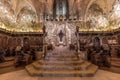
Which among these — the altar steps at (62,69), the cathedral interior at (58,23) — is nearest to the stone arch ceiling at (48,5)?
the cathedral interior at (58,23)

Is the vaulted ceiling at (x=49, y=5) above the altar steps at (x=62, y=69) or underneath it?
above

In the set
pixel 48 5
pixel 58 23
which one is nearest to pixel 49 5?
pixel 48 5

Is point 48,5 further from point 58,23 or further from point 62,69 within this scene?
point 62,69

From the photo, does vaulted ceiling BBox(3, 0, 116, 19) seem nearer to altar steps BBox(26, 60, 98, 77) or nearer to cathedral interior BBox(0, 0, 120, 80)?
cathedral interior BBox(0, 0, 120, 80)

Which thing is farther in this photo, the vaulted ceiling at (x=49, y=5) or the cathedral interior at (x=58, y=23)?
the vaulted ceiling at (x=49, y=5)

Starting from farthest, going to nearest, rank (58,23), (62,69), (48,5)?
(48,5)
(58,23)
(62,69)

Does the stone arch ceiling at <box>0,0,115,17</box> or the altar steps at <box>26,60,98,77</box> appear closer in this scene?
the altar steps at <box>26,60,98,77</box>

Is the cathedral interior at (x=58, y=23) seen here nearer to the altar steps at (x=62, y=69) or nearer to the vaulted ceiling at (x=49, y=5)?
the vaulted ceiling at (x=49, y=5)

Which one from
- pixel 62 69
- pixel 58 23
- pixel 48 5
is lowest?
pixel 62 69

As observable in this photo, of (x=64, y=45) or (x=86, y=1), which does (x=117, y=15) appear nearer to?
(x=86, y=1)

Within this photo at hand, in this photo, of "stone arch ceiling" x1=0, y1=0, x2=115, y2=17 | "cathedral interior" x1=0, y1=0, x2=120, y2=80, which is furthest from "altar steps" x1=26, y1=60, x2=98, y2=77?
"stone arch ceiling" x1=0, y1=0, x2=115, y2=17

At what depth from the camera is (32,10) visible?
16.9 metres

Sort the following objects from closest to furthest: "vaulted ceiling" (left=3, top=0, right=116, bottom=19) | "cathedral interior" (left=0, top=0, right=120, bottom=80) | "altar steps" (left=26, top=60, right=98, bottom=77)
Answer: "altar steps" (left=26, top=60, right=98, bottom=77) → "cathedral interior" (left=0, top=0, right=120, bottom=80) → "vaulted ceiling" (left=3, top=0, right=116, bottom=19)

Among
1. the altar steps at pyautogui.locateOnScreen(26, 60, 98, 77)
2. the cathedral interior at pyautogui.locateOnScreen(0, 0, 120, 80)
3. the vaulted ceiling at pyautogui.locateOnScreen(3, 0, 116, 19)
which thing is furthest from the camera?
the vaulted ceiling at pyautogui.locateOnScreen(3, 0, 116, 19)
